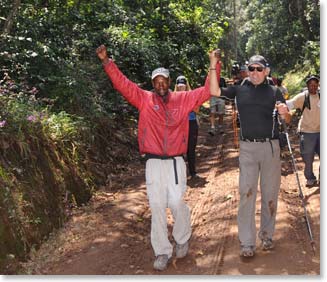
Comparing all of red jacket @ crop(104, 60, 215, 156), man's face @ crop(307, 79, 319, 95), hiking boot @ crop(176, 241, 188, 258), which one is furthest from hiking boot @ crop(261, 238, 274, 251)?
man's face @ crop(307, 79, 319, 95)

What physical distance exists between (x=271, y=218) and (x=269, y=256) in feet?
1.35

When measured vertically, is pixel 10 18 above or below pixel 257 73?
above

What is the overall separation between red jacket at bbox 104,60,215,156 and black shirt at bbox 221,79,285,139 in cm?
35

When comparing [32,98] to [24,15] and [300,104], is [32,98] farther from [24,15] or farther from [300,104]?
[300,104]

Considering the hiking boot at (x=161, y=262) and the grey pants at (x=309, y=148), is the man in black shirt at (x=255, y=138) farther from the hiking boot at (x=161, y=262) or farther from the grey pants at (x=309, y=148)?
the grey pants at (x=309, y=148)

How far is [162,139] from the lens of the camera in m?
4.71

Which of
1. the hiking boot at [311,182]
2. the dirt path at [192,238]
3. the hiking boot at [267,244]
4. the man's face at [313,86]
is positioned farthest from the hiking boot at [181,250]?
the man's face at [313,86]

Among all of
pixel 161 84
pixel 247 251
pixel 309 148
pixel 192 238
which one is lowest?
pixel 192 238

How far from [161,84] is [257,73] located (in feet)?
3.26

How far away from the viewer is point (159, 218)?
477 cm

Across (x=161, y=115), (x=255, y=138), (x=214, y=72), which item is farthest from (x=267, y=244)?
→ (x=214, y=72)

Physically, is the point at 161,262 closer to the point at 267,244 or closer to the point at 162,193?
the point at 162,193

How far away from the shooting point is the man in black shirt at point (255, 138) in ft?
15.7

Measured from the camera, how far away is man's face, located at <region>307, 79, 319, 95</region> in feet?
24.2
